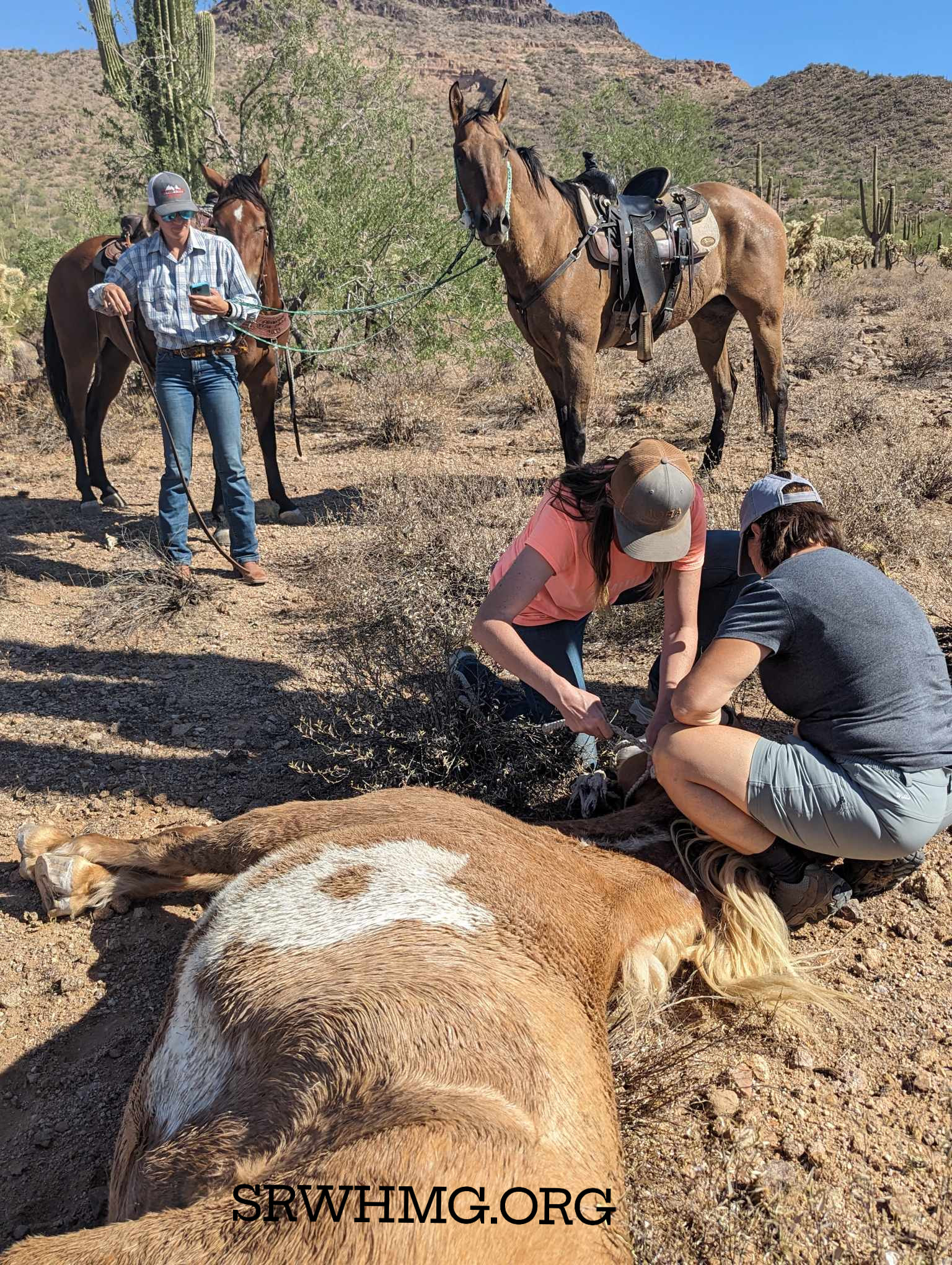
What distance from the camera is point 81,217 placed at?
10617 millimetres

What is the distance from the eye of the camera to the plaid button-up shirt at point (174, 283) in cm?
493

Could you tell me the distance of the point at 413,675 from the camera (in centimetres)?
382

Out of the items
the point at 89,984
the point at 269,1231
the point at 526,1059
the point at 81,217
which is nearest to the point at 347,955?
the point at 526,1059

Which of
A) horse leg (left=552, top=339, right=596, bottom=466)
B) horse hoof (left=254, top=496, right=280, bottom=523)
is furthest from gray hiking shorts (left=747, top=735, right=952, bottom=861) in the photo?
horse hoof (left=254, top=496, right=280, bottom=523)

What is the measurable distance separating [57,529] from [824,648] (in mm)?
5908

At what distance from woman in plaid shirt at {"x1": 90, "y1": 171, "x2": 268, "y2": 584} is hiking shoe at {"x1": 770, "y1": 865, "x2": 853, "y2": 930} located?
388 cm

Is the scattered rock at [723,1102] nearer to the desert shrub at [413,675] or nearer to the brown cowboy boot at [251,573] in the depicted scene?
the desert shrub at [413,675]

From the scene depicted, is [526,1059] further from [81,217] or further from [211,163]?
[81,217]

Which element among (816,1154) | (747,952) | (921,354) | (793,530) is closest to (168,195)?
(793,530)

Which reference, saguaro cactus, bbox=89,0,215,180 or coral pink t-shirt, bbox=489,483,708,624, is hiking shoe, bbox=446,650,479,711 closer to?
coral pink t-shirt, bbox=489,483,708,624

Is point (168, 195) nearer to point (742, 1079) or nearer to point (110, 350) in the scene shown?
point (110, 350)

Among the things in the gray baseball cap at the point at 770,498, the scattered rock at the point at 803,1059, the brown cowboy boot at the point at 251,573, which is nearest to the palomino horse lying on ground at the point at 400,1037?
the scattered rock at the point at 803,1059

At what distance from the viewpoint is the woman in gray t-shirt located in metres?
2.41

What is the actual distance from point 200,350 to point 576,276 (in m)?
2.57
